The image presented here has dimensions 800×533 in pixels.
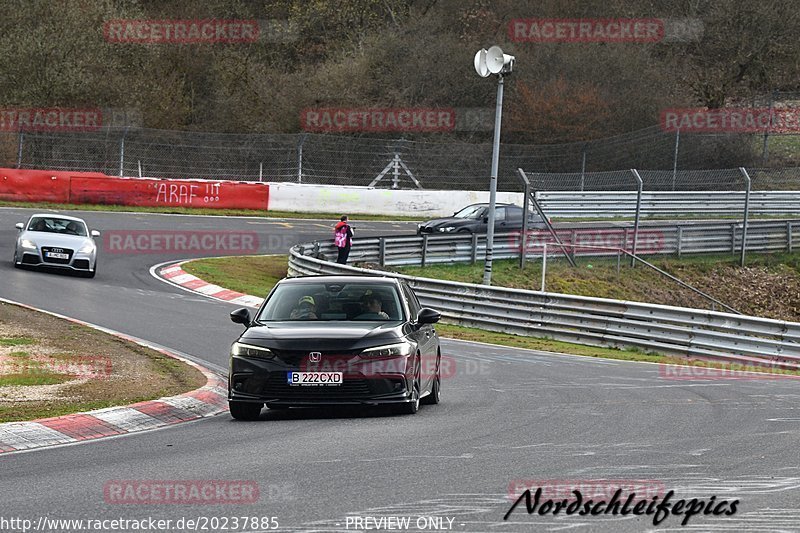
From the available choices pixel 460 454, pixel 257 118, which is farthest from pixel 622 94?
pixel 460 454

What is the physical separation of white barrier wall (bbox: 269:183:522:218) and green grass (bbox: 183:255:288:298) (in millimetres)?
10105

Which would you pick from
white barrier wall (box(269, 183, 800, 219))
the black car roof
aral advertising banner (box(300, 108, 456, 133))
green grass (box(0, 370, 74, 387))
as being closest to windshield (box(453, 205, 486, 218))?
white barrier wall (box(269, 183, 800, 219))

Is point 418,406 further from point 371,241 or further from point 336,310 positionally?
point 371,241

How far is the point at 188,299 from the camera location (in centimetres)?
2519

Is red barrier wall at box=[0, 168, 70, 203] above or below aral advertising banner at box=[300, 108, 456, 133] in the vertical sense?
below

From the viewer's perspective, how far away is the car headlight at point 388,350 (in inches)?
455

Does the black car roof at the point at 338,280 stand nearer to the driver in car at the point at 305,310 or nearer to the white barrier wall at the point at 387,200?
the driver in car at the point at 305,310

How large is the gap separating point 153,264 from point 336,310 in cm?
1968

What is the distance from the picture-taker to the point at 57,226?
27.8 metres

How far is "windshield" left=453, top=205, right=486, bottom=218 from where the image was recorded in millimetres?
37769
